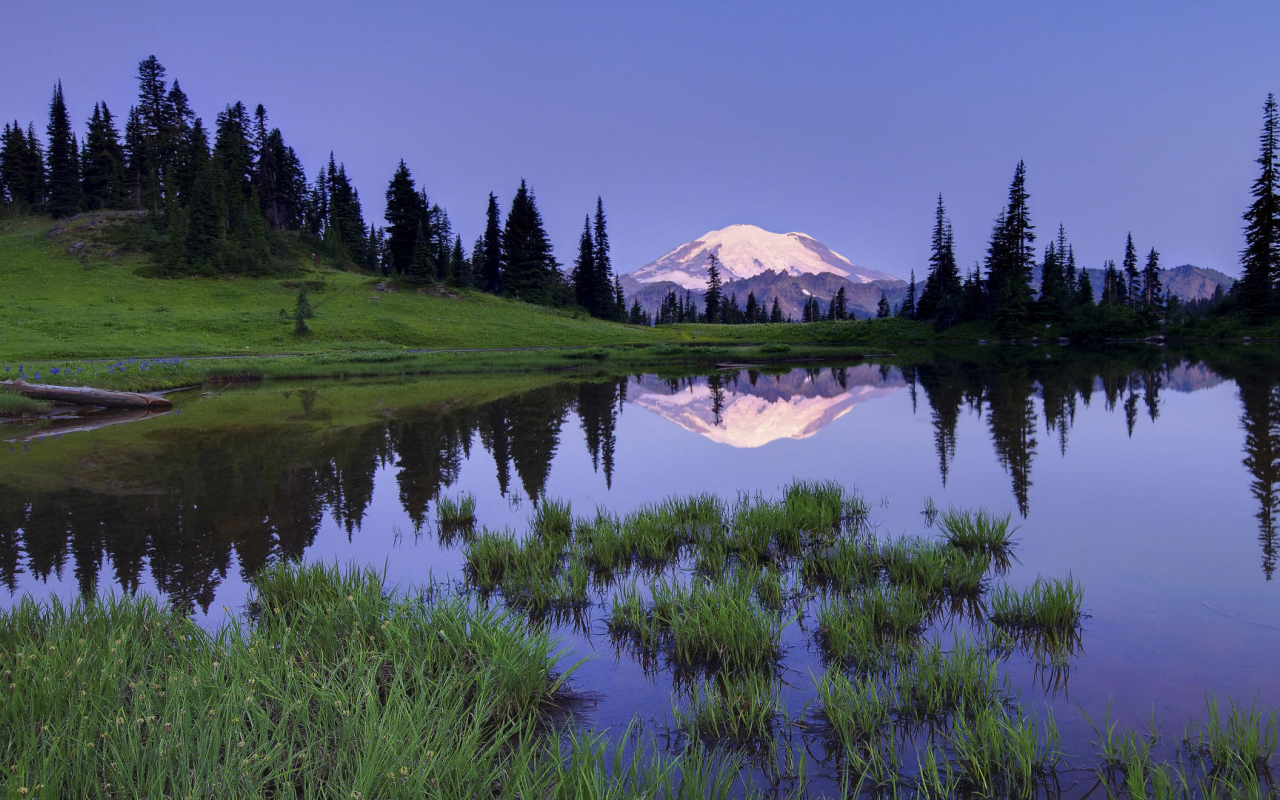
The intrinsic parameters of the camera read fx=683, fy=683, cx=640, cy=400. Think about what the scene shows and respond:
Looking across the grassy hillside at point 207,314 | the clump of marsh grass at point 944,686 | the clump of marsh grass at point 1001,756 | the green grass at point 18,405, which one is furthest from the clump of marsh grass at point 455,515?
the grassy hillside at point 207,314

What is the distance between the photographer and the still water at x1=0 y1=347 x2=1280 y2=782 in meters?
5.72

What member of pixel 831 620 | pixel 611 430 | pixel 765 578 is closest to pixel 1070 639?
pixel 831 620

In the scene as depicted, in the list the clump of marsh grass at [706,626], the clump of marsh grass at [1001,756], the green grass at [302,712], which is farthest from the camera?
the clump of marsh grass at [706,626]

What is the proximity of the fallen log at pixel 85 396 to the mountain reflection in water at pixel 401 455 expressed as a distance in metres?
4.00

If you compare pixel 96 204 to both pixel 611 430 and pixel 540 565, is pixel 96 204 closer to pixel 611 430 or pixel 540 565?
pixel 611 430

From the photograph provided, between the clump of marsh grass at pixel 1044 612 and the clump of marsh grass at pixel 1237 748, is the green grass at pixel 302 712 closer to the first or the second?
the clump of marsh grass at pixel 1237 748

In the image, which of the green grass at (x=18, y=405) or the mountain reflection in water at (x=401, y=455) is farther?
the green grass at (x=18, y=405)

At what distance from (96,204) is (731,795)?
12554cm

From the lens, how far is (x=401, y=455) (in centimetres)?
1612

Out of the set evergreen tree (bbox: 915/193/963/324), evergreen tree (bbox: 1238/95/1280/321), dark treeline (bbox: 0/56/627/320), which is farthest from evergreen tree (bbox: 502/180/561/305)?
evergreen tree (bbox: 1238/95/1280/321)

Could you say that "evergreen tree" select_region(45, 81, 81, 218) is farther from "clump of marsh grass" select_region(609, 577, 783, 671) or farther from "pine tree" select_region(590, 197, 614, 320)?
"clump of marsh grass" select_region(609, 577, 783, 671)

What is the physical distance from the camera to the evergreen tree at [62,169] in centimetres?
9481

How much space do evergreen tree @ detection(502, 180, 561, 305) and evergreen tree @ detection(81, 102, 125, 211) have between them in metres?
55.3

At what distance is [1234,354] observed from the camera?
44062 mm
